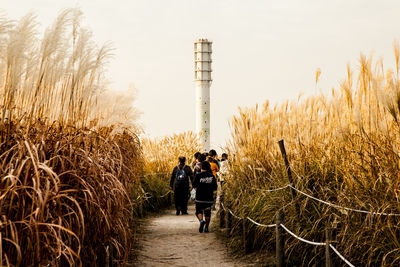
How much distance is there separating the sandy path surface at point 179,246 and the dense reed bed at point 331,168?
0.43m

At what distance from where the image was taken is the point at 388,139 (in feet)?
16.0

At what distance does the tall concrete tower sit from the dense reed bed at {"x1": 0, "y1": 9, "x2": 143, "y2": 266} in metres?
24.5

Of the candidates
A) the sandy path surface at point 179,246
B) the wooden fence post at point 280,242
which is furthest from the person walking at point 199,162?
the wooden fence post at point 280,242

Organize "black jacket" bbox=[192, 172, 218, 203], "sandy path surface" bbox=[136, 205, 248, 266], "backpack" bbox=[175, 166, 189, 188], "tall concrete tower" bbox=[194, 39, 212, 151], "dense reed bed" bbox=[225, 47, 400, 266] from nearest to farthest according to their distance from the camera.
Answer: "dense reed bed" bbox=[225, 47, 400, 266]
"sandy path surface" bbox=[136, 205, 248, 266]
"black jacket" bbox=[192, 172, 218, 203]
"backpack" bbox=[175, 166, 189, 188]
"tall concrete tower" bbox=[194, 39, 212, 151]

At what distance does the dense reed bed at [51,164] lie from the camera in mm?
3221

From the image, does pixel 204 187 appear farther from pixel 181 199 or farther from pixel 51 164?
pixel 51 164

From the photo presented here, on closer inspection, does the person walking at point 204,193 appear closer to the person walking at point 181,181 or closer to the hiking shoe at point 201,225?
the hiking shoe at point 201,225

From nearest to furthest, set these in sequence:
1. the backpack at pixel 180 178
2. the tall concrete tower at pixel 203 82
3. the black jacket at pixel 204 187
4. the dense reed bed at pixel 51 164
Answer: the dense reed bed at pixel 51 164, the black jacket at pixel 204 187, the backpack at pixel 180 178, the tall concrete tower at pixel 203 82

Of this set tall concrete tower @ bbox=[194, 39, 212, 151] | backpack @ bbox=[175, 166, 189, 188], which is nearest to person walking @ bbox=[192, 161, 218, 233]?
backpack @ bbox=[175, 166, 189, 188]

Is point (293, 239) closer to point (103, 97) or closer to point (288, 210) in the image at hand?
point (288, 210)

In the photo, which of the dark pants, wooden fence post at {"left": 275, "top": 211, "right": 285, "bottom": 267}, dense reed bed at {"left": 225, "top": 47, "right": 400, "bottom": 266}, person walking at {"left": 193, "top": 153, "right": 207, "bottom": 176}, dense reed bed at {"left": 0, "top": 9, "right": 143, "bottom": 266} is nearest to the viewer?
dense reed bed at {"left": 0, "top": 9, "right": 143, "bottom": 266}

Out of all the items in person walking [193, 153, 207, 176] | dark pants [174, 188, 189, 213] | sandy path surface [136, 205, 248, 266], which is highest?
person walking [193, 153, 207, 176]

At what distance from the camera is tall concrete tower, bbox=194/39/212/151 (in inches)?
1196

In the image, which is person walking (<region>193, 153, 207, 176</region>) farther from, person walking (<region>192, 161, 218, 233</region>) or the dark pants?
the dark pants
